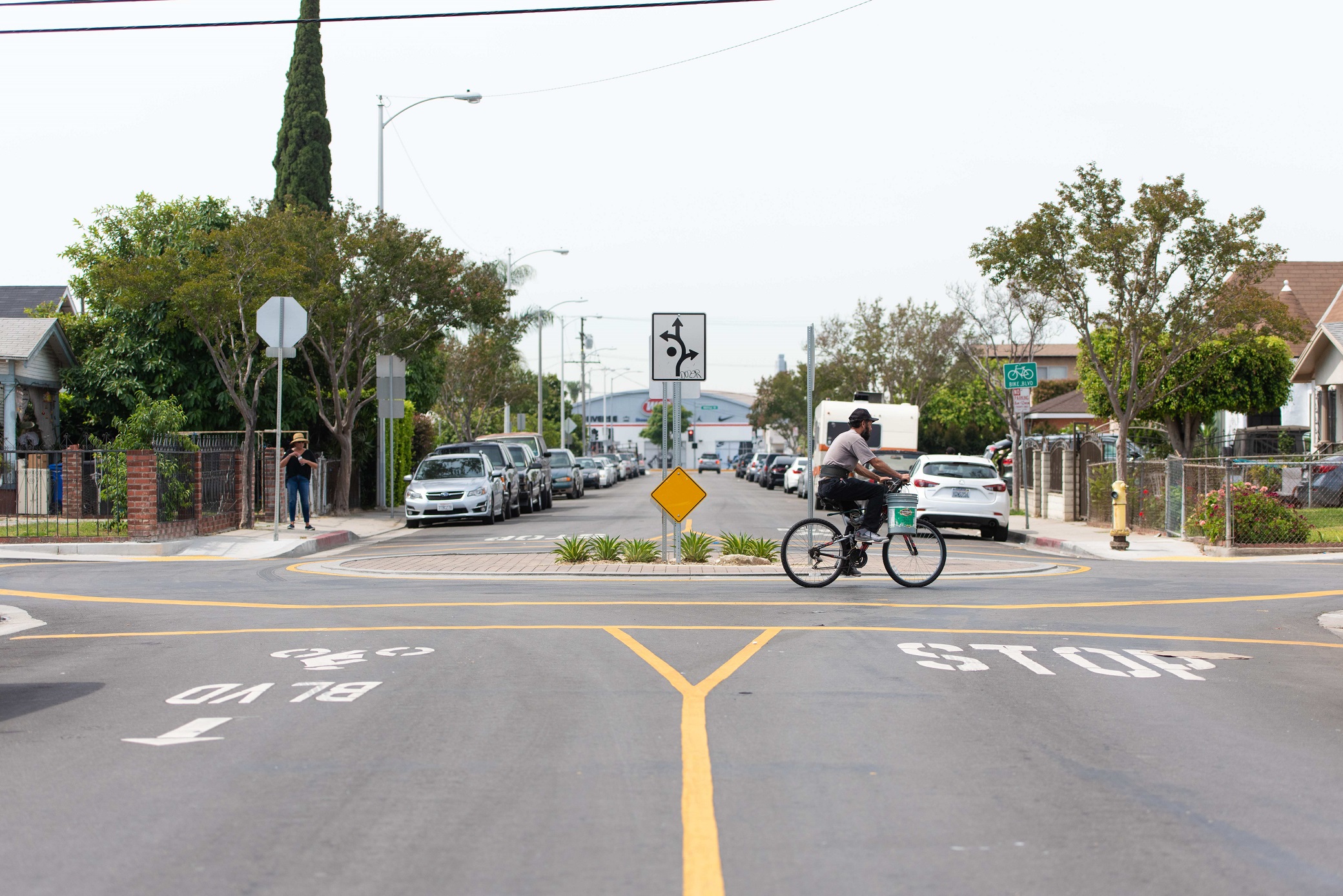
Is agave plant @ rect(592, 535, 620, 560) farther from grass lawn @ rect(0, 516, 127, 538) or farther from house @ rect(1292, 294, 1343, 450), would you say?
house @ rect(1292, 294, 1343, 450)

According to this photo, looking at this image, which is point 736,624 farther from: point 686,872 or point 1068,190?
point 1068,190

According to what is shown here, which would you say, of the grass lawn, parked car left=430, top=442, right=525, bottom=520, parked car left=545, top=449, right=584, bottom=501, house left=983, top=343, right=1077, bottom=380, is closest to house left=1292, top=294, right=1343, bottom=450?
parked car left=430, top=442, right=525, bottom=520

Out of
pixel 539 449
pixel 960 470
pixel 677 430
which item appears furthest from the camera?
pixel 539 449

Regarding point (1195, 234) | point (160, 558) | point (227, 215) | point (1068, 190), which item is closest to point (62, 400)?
point (227, 215)

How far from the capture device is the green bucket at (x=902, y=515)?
13859 mm

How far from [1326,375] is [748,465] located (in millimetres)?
44207

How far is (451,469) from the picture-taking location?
2930cm

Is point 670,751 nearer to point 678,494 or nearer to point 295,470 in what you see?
point 678,494

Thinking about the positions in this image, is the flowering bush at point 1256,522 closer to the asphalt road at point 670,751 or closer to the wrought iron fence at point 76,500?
the asphalt road at point 670,751

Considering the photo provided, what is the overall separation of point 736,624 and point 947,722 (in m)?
3.98

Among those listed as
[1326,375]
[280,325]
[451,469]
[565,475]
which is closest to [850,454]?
[280,325]

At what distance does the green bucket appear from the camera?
13859 millimetres

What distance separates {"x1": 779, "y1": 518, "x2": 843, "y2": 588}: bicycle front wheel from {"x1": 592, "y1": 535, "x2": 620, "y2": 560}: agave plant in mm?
3257

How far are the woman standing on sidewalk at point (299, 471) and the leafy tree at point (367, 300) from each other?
151 inches
